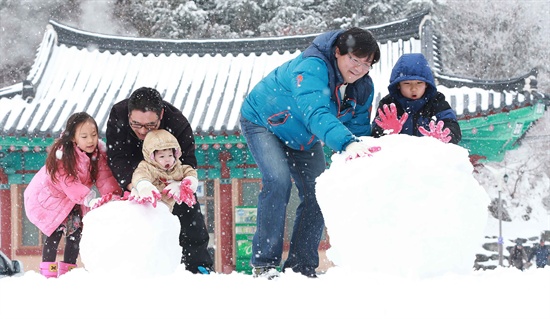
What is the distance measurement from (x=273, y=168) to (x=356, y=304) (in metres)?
1.37

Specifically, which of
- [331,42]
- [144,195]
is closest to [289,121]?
[331,42]

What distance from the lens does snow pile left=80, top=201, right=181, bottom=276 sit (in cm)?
236

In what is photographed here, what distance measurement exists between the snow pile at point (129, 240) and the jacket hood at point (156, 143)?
0.54 m

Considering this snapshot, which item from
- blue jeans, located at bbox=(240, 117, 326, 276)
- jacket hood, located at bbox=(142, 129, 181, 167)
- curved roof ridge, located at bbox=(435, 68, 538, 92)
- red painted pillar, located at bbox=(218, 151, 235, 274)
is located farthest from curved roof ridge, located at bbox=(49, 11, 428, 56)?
jacket hood, located at bbox=(142, 129, 181, 167)

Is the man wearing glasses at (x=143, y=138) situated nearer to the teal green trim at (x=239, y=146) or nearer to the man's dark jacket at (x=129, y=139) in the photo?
the man's dark jacket at (x=129, y=139)

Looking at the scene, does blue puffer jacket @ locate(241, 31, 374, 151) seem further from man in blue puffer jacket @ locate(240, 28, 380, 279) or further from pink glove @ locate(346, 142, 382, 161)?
pink glove @ locate(346, 142, 382, 161)

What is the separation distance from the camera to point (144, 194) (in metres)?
2.59

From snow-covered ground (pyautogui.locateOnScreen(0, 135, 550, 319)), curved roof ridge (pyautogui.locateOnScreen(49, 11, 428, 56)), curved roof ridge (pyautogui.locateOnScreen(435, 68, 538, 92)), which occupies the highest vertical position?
curved roof ridge (pyautogui.locateOnScreen(49, 11, 428, 56))

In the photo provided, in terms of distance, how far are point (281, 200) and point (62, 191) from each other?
1.43 meters

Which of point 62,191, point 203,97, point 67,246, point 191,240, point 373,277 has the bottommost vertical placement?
point 67,246

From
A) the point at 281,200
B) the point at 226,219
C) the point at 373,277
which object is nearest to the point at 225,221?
the point at 226,219

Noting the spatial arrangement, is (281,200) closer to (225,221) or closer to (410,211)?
(410,211)

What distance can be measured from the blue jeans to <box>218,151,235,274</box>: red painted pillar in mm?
6296

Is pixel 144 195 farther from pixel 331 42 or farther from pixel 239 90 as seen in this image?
pixel 239 90
